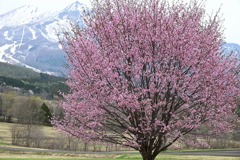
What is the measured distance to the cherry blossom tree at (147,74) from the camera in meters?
10.6

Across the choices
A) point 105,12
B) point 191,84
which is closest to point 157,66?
point 191,84

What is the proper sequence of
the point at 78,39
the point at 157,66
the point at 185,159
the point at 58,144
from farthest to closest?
the point at 58,144, the point at 185,159, the point at 78,39, the point at 157,66

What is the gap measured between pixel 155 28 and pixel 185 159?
30900 mm

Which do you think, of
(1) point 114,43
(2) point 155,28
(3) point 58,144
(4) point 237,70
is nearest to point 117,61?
(1) point 114,43

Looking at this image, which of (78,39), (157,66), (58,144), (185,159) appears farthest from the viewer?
(58,144)

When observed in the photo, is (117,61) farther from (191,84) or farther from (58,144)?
(58,144)

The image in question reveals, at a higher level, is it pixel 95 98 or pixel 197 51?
pixel 197 51

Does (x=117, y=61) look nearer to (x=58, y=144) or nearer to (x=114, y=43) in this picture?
(x=114, y=43)

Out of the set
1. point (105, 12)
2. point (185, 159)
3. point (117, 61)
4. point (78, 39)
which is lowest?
point (185, 159)

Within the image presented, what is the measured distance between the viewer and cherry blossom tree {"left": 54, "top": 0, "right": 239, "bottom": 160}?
419 inches

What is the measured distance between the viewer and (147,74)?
34.9 ft

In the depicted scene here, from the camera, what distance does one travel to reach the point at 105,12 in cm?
1171

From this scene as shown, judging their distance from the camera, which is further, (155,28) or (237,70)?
(237,70)

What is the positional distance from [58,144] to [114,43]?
62.3m
